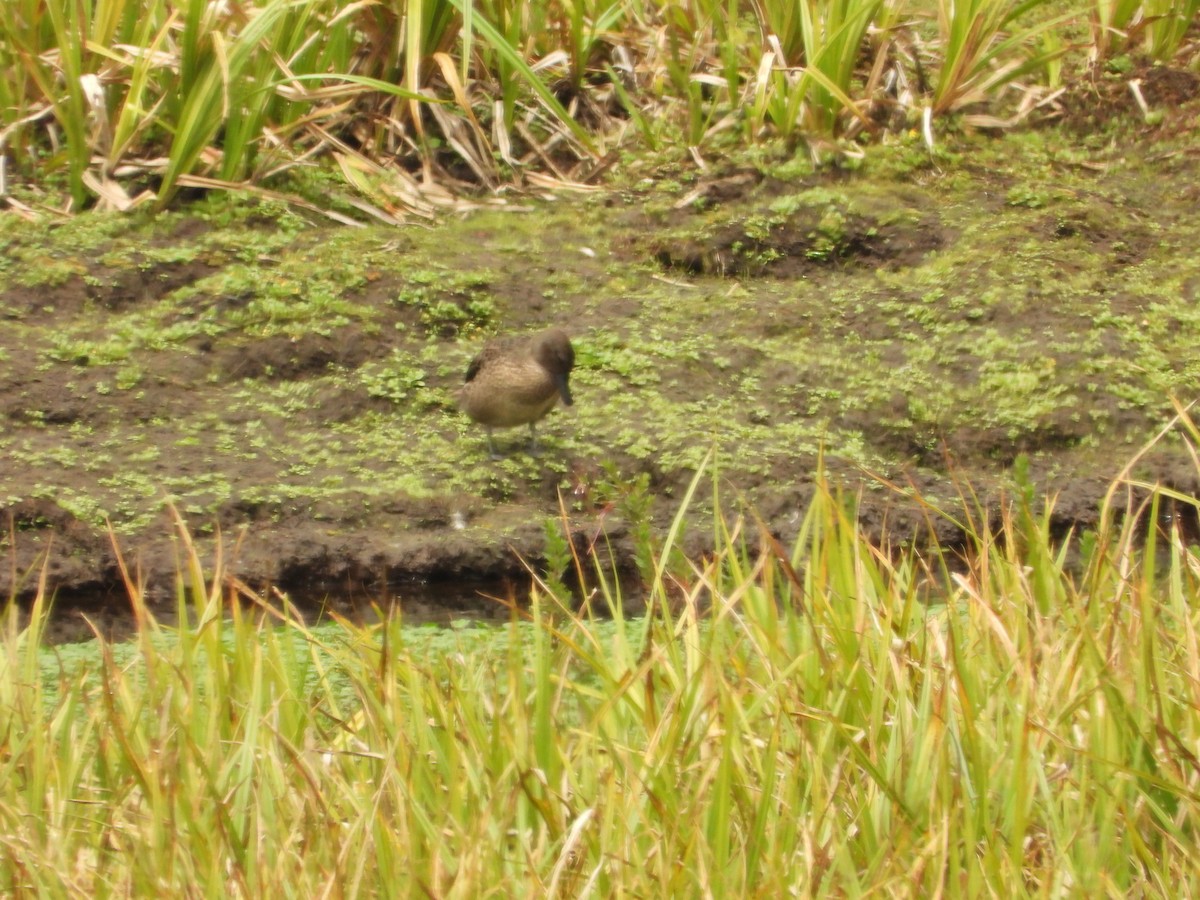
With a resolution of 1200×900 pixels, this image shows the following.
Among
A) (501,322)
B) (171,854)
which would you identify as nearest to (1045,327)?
(501,322)

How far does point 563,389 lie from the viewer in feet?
17.5

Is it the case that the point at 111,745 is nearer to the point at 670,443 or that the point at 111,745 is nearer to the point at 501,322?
the point at 670,443

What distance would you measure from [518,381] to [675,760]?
2.46 metres

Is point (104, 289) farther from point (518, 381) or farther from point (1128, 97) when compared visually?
point (1128, 97)

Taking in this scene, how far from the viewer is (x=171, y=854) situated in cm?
236

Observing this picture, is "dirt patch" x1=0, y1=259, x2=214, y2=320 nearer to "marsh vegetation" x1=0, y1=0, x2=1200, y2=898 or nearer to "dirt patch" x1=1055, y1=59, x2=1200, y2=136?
"marsh vegetation" x1=0, y1=0, x2=1200, y2=898

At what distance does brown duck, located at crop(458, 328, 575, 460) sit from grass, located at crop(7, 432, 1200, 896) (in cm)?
190

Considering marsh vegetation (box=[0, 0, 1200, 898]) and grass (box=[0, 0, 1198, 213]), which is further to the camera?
grass (box=[0, 0, 1198, 213])

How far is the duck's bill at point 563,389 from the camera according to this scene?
17.5 ft

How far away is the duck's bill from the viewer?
17.5 ft

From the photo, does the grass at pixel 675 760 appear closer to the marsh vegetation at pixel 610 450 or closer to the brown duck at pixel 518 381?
the marsh vegetation at pixel 610 450

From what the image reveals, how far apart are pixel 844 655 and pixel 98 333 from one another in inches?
142

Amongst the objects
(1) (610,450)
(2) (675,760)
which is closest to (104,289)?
(1) (610,450)

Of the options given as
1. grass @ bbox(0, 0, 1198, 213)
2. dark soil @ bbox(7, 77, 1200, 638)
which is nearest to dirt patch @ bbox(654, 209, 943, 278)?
dark soil @ bbox(7, 77, 1200, 638)
